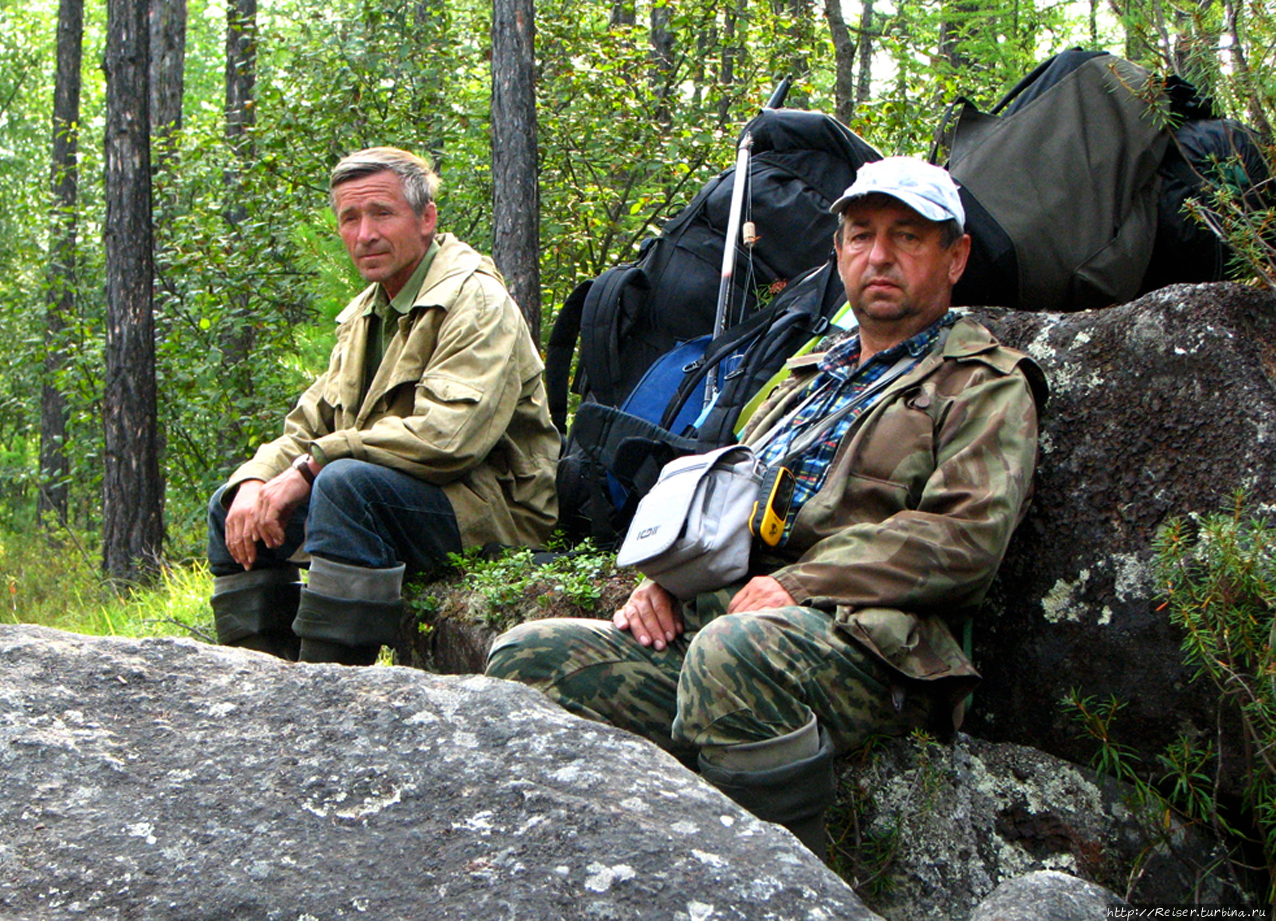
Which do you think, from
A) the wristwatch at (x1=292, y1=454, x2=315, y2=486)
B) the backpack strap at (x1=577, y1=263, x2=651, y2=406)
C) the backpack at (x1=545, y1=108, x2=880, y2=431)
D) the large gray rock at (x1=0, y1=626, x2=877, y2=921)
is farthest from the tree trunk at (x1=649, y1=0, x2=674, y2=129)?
the large gray rock at (x1=0, y1=626, x2=877, y2=921)

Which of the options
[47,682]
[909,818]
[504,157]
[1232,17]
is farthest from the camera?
[504,157]

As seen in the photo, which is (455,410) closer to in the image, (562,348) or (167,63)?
(562,348)

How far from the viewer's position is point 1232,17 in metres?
3.17

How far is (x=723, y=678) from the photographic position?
260cm

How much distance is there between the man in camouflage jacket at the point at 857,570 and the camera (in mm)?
2607

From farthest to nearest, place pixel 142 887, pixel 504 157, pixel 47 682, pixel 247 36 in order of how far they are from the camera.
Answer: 1. pixel 247 36
2. pixel 504 157
3. pixel 47 682
4. pixel 142 887

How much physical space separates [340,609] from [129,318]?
5832 millimetres

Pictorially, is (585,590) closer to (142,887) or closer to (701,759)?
(701,759)

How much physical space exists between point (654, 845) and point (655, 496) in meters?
1.39

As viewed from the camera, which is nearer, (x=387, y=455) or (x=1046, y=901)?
(x=1046, y=901)

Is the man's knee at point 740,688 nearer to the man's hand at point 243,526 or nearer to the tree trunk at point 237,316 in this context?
the man's hand at point 243,526

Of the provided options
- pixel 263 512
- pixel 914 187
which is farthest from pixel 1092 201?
pixel 263 512

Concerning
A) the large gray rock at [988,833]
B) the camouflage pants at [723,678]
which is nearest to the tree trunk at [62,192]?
the camouflage pants at [723,678]

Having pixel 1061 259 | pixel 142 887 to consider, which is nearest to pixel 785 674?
pixel 142 887
